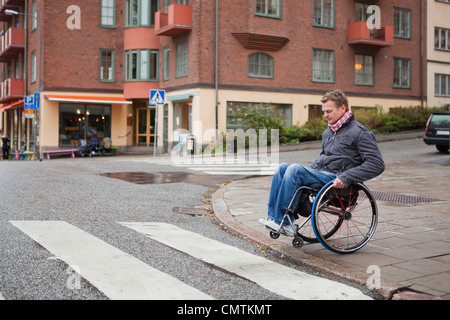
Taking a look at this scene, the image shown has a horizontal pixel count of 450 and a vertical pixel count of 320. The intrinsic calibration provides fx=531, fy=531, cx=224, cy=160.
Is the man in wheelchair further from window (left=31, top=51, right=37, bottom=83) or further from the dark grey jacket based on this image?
window (left=31, top=51, right=37, bottom=83)

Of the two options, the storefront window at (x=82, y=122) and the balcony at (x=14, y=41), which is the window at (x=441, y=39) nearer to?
the storefront window at (x=82, y=122)

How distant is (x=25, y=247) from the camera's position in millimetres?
5273

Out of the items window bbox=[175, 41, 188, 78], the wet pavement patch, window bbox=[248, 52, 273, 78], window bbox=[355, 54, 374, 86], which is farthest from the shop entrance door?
the wet pavement patch

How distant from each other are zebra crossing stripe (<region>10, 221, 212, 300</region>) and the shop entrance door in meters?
27.8

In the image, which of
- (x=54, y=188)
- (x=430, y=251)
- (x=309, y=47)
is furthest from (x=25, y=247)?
(x=309, y=47)

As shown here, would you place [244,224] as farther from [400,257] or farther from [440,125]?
[440,125]

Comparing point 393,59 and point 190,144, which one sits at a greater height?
point 393,59

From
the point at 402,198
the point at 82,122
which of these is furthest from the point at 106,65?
the point at 402,198

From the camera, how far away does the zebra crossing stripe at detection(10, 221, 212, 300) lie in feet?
12.8

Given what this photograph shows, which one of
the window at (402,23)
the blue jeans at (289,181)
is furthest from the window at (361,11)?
the blue jeans at (289,181)

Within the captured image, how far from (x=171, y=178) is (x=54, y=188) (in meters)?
3.28

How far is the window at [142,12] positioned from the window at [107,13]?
186 cm

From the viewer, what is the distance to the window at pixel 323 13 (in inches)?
1180
